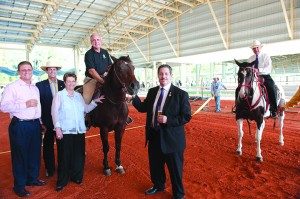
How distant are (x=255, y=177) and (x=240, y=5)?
1510 centimetres

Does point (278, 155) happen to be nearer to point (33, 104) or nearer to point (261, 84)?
point (261, 84)

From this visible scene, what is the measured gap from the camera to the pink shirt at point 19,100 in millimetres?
3609

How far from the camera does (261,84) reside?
5.54m

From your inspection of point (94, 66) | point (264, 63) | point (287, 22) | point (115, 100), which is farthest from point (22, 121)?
point (287, 22)

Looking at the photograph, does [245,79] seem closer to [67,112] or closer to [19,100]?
[67,112]

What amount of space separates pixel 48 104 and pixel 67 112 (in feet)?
2.26

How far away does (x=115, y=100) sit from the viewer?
434 centimetres

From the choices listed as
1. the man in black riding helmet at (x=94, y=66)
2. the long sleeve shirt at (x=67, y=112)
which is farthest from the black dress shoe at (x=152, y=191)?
the man in black riding helmet at (x=94, y=66)

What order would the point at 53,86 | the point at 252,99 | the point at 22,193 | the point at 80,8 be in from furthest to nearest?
the point at 80,8 < the point at 252,99 < the point at 53,86 < the point at 22,193

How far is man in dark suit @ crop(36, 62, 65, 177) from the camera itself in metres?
4.35

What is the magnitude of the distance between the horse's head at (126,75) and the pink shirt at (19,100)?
1.30 m

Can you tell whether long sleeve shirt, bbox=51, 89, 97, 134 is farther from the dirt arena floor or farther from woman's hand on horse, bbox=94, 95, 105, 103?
the dirt arena floor

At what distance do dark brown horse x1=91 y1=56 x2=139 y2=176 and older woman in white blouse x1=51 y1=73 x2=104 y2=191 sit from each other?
0.69 ft

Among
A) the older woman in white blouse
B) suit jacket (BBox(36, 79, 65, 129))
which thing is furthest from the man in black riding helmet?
suit jacket (BBox(36, 79, 65, 129))
